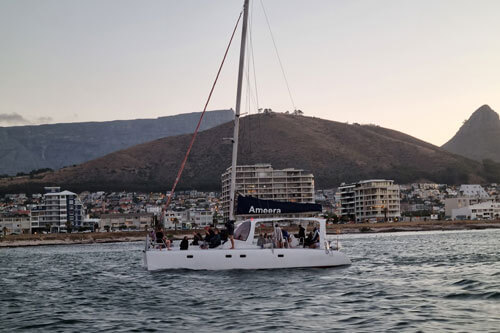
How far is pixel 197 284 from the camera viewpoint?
26.5 meters

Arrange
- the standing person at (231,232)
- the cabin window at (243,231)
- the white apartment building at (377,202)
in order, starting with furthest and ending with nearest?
the white apartment building at (377,202), the cabin window at (243,231), the standing person at (231,232)

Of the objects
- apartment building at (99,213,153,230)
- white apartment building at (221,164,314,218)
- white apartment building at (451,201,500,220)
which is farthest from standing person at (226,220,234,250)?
white apartment building at (451,201,500,220)

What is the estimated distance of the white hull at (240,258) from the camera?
29.9m

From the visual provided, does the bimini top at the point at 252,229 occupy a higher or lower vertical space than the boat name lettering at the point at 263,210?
lower

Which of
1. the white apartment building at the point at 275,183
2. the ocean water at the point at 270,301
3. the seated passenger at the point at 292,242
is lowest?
→ the ocean water at the point at 270,301

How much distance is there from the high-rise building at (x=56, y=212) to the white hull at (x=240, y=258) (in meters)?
169

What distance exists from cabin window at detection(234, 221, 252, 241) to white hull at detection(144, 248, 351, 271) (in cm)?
144

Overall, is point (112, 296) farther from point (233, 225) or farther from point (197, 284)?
point (233, 225)

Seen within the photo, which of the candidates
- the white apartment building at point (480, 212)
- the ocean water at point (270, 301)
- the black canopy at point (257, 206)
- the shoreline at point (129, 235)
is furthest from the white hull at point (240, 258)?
the white apartment building at point (480, 212)

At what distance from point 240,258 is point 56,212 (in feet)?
568

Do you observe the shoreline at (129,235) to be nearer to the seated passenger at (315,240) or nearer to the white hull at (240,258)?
the seated passenger at (315,240)

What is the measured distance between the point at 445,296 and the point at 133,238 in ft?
402

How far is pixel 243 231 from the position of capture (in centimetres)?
3166

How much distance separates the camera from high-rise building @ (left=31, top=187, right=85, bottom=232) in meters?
192
